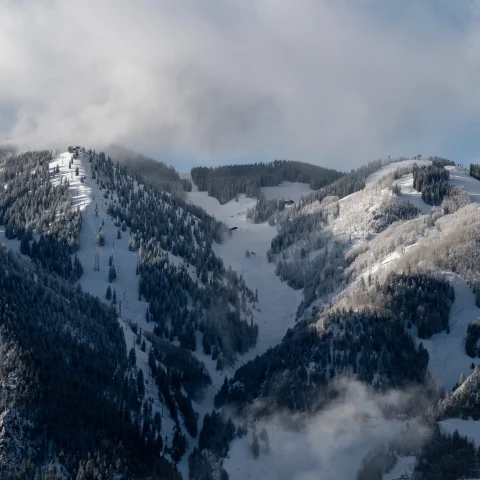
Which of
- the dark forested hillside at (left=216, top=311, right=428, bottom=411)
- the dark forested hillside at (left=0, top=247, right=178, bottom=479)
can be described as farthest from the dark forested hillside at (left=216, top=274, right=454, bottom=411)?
the dark forested hillside at (left=0, top=247, right=178, bottom=479)

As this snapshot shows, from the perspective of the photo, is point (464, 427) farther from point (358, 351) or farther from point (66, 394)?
point (66, 394)

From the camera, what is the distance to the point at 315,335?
176 meters

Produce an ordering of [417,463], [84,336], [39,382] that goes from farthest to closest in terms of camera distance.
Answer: [84,336], [39,382], [417,463]

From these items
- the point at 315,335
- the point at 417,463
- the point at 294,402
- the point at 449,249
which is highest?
the point at 449,249

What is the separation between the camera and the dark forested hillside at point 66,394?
13812 centimetres

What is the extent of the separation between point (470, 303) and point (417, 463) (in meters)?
49.7

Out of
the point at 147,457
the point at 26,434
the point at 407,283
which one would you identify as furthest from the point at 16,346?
the point at 407,283

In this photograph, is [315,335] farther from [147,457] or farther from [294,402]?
[147,457]

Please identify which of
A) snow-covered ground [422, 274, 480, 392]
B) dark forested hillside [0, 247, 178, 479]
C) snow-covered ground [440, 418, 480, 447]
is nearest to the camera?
dark forested hillside [0, 247, 178, 479]

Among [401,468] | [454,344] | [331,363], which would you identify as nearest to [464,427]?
[401,468]

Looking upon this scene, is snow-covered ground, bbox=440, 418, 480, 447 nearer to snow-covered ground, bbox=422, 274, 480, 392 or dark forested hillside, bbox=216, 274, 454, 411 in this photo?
snow-covered ground, bbox=422, 274, 480, 392

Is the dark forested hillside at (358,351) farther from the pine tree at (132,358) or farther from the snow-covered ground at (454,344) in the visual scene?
the pine tree at (132,358)

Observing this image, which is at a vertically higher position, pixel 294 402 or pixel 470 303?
pixel 470 303

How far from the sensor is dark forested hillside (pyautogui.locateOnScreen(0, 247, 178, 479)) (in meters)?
138
